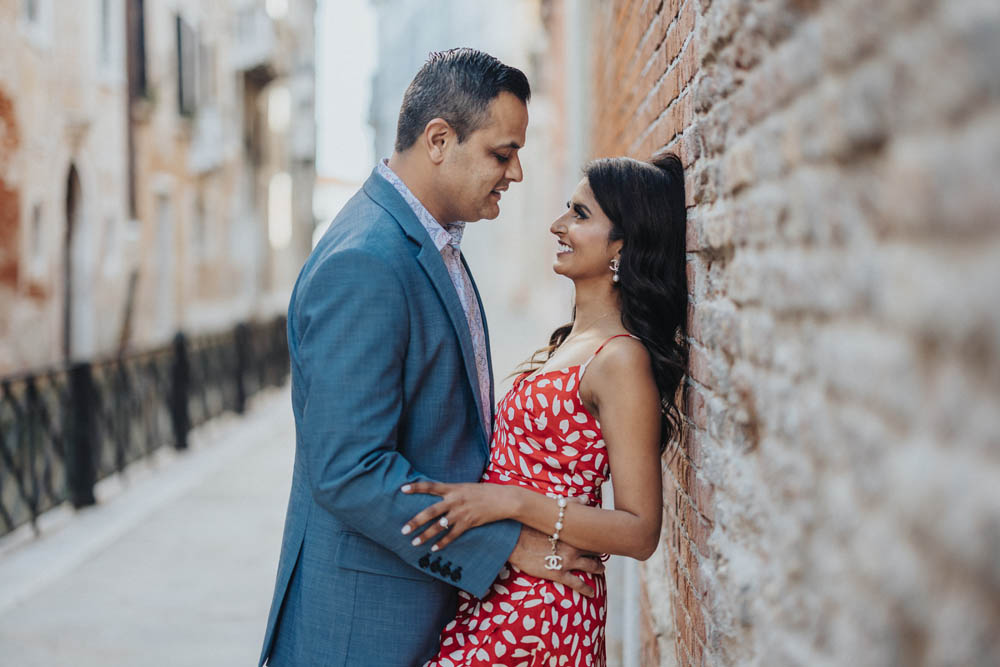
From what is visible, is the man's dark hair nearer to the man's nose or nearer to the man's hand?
the man's nose

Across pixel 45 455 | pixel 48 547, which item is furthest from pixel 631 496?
pixel 45 455

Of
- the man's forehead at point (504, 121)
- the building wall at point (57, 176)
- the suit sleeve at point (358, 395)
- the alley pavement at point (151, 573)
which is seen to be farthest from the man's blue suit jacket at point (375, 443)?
the building wall at point (57, 176)

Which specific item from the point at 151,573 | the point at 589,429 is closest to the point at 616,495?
the point at 589,429

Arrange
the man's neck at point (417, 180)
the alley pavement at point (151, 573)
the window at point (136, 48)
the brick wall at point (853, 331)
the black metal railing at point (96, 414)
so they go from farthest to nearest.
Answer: the window at point (136, 48) < the black metal railing at point (96, 414) < the alley pavement at point (151, 573) < the man's neck at point (417, 180) < the brick wall at point (853, 331)


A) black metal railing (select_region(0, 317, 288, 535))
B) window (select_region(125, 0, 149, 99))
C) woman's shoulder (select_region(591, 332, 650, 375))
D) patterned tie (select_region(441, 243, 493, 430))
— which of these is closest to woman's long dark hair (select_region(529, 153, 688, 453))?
woman's shoulder (select_region(591, 332, 650, 375))

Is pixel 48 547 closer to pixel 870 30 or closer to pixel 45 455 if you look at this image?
pixel 45 455

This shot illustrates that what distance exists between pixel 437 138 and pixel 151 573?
15.1 feet

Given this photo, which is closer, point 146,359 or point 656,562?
point 656,562

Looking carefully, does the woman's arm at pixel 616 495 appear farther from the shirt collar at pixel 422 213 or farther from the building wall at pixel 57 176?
the building wall at pixel 57 176

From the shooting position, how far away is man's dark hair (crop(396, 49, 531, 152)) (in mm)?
2344

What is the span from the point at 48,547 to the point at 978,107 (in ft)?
22.1

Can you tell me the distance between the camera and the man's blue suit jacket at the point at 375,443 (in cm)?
204

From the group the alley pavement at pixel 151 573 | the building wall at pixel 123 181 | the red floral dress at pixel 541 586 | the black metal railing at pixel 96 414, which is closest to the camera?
the red floral dress at pixel 541 586

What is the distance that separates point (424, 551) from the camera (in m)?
2.12
